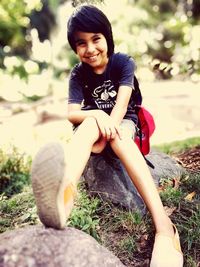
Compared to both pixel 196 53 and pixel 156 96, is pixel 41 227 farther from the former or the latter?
pixel 156 96

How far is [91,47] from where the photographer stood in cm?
264

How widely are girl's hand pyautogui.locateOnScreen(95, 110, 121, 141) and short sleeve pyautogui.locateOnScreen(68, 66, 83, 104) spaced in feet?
1.37

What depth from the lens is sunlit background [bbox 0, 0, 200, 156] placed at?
329 inches

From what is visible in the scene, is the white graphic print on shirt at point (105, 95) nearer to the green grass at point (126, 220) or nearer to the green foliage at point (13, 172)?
the green grass at point (126, 220)

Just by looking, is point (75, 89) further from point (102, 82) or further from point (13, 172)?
point (13, 172)

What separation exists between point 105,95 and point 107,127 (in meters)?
0.57

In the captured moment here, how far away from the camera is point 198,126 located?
749 cm

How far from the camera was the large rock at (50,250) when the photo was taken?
1.72m

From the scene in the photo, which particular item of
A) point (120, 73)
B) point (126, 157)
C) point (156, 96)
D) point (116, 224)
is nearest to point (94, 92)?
point (120, 73)

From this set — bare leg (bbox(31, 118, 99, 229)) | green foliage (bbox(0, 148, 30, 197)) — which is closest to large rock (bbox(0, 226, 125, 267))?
bare leg (bbox(31, 118, 99, 229))

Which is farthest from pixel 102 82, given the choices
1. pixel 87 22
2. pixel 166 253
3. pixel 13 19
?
pixel 13 19

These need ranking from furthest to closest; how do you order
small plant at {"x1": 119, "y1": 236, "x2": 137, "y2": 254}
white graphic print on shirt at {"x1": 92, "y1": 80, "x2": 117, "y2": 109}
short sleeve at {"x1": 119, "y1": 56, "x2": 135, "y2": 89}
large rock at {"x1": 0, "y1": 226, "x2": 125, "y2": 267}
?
white graphic print on shirt at {"x1": 92, "y1": 80, "x2": 117, "y2": 109}, short sleeve at {"x1": 119, "y1": 56, "x2": 135, "y2": 89}, small plant at {"x1": 119, "y1": 236, "x2": 137, "y2": 254}, large rock at {"x1": 0, "y1": 226, "x2": 125, "y2": 267}

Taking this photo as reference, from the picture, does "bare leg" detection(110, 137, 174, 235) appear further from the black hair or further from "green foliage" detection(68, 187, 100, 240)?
the black hair

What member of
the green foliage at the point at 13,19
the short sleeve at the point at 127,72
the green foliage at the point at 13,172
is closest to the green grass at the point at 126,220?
the short sleeve at the point at 127,72
